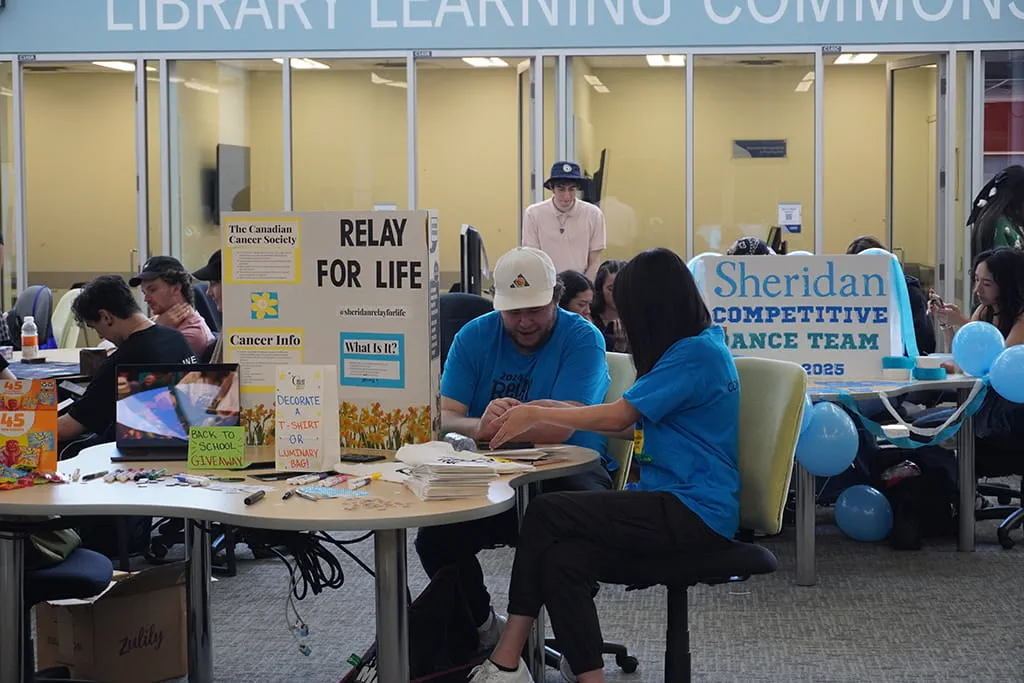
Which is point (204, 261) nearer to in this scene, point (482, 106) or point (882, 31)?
point (482, 106)

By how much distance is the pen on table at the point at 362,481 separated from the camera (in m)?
2.93

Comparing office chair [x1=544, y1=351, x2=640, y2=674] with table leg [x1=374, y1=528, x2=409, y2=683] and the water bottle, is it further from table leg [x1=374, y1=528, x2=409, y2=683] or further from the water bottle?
the water bottle

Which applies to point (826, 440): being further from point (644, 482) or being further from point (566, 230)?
point (566, 230)

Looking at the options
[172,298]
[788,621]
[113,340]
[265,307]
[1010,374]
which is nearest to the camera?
[265,307]

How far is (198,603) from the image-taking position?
11.5 ft

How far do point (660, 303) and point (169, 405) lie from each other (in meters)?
1.30

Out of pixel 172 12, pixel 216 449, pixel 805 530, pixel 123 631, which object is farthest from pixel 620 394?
pixel 172 12

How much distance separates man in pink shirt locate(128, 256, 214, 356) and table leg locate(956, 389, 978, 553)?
3.29m

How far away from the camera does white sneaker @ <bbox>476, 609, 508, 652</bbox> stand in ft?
11.7

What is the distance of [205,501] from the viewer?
9.10 ft

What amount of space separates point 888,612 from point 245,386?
242 cm

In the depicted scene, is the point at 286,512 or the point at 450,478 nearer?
the point at 286,512

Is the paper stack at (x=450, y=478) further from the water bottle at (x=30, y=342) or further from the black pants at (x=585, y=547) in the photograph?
the water bottle at (x=30, y=342)

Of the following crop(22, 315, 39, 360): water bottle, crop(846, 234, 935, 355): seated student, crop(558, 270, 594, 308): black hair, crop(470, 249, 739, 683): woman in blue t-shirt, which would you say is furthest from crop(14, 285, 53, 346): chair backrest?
crop(470, 249, 739, 683): woman in blue t-shirt
